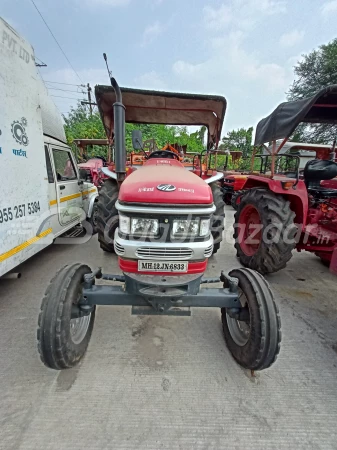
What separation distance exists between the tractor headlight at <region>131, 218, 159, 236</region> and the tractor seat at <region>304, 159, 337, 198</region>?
2597 mm

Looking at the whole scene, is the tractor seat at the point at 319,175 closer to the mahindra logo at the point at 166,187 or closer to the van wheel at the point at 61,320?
the mahindra logo at the point at 166,187

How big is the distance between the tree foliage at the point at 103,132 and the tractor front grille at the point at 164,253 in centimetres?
1279

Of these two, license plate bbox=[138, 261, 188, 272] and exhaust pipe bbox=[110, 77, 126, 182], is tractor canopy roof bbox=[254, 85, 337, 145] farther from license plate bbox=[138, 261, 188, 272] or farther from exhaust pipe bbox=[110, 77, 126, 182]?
license plate bbox=[138, 261, 188, 272]

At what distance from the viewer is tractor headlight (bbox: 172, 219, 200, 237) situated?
1.63m

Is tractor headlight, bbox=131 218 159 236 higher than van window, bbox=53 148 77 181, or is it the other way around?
van window, bbox=53 148 77 181

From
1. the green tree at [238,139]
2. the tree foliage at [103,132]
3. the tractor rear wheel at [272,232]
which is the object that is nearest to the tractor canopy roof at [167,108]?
the tractor rear wheel at [272,232]

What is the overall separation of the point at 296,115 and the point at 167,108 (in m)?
1.87

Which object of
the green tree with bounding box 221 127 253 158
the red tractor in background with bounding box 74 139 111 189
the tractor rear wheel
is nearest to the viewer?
the tractor rear wheel

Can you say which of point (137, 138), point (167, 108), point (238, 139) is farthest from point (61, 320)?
point (238, 139)

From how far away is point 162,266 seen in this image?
1.63 meters

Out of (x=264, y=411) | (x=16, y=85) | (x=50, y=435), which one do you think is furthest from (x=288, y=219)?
(x=16, y=85)

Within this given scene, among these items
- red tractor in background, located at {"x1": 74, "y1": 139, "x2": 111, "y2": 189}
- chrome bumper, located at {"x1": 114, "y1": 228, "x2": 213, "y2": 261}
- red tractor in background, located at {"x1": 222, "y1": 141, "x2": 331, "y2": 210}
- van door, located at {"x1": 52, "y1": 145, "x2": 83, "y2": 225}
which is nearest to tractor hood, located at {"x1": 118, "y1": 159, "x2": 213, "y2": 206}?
chrome bumper, located at {"x1": 114, "y1": 228, "x2": 213, "y2": 261}

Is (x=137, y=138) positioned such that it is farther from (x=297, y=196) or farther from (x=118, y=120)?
(x=297, y=196)

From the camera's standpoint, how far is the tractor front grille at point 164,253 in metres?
1.60
